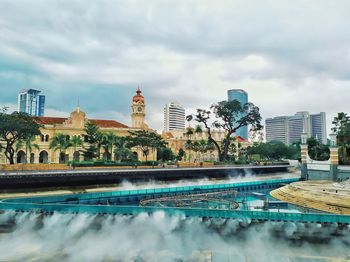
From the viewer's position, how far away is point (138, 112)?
8506 cm

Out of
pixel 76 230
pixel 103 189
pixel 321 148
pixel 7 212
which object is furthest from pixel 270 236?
pixel 321 148

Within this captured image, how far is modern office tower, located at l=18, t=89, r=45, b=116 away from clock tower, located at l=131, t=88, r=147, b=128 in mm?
100055

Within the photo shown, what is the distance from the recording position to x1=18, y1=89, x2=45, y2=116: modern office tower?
162 m

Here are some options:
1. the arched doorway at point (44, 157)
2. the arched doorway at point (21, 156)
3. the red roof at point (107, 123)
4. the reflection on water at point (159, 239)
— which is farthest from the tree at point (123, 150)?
the reflection on water at point (159, 239)

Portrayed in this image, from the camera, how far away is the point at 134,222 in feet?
57.4

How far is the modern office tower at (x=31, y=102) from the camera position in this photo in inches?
6363

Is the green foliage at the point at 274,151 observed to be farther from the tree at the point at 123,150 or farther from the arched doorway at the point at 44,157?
the arched doorway at the point at 44,157

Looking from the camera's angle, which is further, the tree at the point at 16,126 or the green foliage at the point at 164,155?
the green foliage at the point at 164,155

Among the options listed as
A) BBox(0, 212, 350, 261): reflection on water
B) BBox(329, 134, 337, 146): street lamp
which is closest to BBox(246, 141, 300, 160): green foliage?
BBox(329, 134, 337, 146): street lamp

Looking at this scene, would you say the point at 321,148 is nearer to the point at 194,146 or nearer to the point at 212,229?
the point at 194,146

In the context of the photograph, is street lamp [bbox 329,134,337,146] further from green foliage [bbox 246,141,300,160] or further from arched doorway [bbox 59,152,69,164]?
arched doorway [bbox 59,152,69,164]

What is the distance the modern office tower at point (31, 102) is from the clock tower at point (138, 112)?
328 feet

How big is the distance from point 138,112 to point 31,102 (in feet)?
356

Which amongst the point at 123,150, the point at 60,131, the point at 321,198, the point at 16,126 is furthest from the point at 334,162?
the point at 60,131
